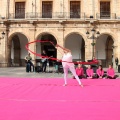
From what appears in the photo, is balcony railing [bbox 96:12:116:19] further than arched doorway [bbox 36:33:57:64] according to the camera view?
No

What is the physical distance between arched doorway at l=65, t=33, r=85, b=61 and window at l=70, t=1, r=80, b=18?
11.4 ft

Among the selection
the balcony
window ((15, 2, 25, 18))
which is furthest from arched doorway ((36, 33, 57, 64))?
window ((15, 2, 25, 18))

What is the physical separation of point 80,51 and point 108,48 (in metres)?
3.40

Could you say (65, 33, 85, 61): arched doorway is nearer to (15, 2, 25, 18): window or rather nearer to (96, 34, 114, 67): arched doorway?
(96, 34, 114, 67): arched doorway

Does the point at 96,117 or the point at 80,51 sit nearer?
the point at 96,117

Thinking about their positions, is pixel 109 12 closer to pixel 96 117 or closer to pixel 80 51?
pixel 80 51

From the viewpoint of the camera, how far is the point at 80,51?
32.1m

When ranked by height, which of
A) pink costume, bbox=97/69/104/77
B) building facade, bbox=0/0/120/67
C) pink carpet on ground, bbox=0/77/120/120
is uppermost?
building facade, bbox=0/0/120/67

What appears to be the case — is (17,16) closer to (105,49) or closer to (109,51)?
(105,49)

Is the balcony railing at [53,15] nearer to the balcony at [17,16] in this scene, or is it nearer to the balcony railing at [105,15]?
A: the balcony at [17,16]

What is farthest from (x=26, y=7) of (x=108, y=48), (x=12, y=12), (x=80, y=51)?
(x=108, y=48)

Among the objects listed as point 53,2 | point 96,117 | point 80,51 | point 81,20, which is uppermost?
point 53,2

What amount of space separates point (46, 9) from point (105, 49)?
8.61 m

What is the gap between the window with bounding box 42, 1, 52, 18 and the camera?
96.2ft
